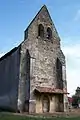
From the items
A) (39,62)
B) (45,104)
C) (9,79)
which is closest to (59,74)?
(39,62)

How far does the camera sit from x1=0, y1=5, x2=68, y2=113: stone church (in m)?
27.6

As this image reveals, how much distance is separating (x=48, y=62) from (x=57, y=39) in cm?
419

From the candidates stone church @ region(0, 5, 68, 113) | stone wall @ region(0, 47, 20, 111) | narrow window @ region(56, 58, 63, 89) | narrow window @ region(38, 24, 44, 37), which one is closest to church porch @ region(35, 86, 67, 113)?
stone church @ region(0, 5, 68, 113)

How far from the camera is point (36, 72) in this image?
2916cm

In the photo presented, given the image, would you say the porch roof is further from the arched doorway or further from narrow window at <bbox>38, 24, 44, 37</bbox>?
narrow window at <bbox>38, 24, 44, 37</bbox>

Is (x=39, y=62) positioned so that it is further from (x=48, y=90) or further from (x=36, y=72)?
(x=48, y=90)

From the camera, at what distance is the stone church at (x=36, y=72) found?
27594mm

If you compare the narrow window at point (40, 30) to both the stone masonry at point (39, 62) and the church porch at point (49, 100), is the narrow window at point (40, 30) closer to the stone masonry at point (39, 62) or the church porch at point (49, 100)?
the stone masonry at point (39, 62)

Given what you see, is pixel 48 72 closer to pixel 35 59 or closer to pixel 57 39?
pixel 35 59

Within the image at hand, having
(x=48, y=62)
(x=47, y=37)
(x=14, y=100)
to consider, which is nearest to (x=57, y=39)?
(x=47, y=37)

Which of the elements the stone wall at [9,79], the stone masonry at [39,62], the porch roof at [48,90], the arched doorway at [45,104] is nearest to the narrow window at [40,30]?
the stone masonry at [39,62]

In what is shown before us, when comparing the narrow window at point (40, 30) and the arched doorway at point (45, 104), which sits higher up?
the narrow window at point (40, 30)

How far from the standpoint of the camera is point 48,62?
102ft

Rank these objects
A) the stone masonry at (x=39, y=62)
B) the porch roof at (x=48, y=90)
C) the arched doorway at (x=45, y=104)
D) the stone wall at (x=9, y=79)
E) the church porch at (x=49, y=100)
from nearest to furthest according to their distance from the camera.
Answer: the stone masonry at (x=39, y=62), the porch roof at (x=48, y=90), the church porch at (x=49, y=100), the stone wall at (x=9, y=79), the arched doorway at (x=45, y=104)
